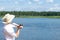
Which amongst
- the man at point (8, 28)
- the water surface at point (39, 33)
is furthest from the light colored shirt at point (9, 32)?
the water surface at point (39, 33)

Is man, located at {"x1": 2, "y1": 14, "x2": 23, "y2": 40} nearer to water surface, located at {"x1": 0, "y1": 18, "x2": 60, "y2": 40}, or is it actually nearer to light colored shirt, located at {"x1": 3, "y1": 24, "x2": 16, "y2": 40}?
light colored shirt, located at {"x1": 3, "y1": 24, "x2": 16, "y2": 40}

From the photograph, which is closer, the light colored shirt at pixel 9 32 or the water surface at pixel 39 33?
the light colored shirt at pixel 9 32

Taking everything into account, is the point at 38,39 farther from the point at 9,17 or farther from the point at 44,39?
the point at 9,17

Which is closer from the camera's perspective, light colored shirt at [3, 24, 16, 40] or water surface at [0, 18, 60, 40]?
light colored shirt at [3, 24, 16, 40]

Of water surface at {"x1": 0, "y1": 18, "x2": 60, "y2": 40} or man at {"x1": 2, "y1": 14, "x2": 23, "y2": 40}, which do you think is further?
water surface at {"x1": 0, "y1": 18, "x2": 60, "y2": 40}

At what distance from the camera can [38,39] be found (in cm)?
1823

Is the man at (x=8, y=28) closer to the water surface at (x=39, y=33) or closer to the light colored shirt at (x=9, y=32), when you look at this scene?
the light colored shirt at (x=9, y=32)

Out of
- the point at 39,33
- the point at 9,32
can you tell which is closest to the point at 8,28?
the point at 9,32

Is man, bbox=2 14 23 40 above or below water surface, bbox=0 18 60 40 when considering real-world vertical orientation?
above

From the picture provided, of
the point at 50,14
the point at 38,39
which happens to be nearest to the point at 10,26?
the point at 38,39

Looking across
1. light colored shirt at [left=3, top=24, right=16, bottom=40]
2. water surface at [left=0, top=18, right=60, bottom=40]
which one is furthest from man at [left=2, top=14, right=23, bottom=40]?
water surface at [left=0, top=18, right=60, bottom=40]

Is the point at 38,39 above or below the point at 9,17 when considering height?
below

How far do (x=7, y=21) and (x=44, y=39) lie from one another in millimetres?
13441

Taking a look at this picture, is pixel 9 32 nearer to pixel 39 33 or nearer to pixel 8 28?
pixel 8 28
